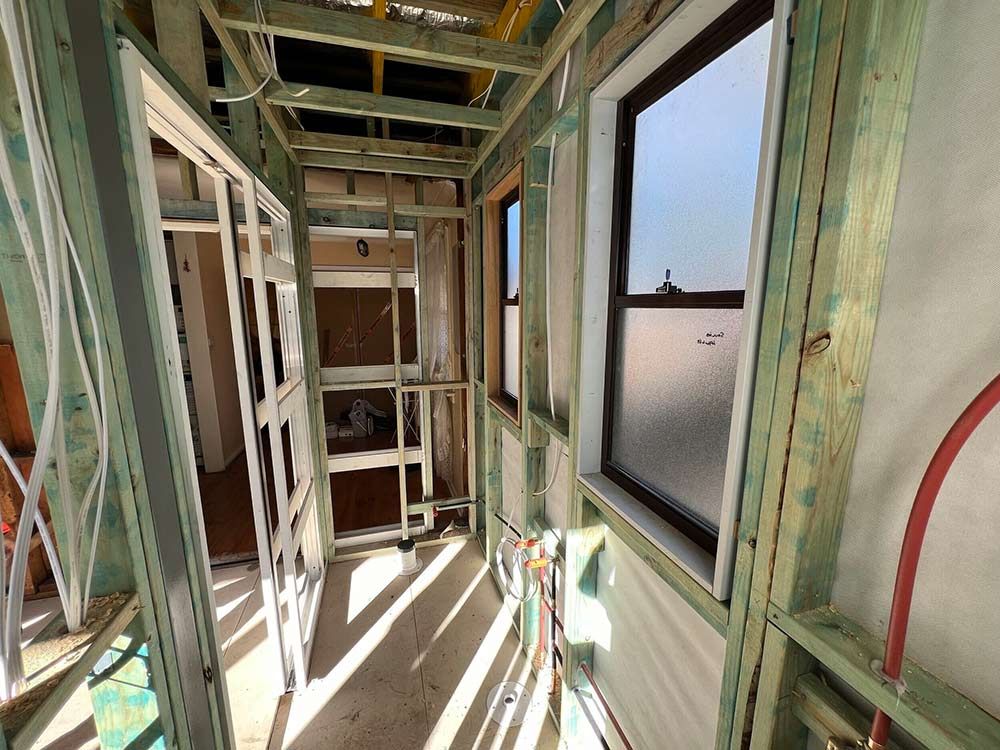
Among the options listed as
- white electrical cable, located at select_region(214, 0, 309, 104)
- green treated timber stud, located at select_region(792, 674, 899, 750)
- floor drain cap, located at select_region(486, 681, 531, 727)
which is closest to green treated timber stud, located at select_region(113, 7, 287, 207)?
white electrical cable, located at select_region(214, 0, 309, 104)

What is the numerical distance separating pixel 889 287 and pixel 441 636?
2.49 m

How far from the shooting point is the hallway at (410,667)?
1791 mm

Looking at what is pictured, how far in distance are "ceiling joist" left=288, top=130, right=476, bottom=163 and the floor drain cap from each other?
284cm

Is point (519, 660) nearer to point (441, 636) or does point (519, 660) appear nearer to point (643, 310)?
point (441, 636)

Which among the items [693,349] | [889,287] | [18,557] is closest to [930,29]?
[889,287]

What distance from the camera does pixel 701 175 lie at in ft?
3.33

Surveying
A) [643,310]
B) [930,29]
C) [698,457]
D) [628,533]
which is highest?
[930,29]

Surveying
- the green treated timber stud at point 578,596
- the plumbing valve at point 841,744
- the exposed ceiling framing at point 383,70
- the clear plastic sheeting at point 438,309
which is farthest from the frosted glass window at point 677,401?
the clear plastic sheeting at point 438,309

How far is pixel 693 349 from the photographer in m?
1.07

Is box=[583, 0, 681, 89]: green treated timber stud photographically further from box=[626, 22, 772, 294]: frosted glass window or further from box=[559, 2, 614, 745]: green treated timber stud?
box=[626, 22, 772, 294]: frosted glass window

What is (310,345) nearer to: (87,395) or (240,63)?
(240,63)

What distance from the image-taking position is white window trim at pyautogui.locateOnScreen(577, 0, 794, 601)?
0.72m

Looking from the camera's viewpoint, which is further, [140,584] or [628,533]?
[628,533]

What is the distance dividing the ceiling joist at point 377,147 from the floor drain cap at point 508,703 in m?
2.84
